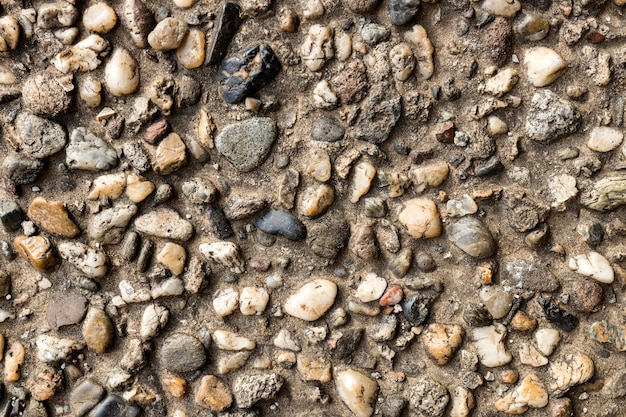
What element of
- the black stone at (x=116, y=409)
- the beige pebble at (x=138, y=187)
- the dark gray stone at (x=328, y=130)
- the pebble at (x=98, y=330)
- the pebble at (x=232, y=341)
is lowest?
the black stone at (x=116, y=409)

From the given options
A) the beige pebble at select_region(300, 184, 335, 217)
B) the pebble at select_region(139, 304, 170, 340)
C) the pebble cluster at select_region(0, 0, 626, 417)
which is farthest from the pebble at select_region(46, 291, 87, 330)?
the beige pebble at select_region(300, 184, 335, 217)

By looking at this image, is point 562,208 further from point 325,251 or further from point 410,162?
point 325,251

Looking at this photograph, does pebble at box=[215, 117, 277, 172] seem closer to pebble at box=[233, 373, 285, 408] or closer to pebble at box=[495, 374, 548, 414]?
pebble at box=[233, 373, 285, 408]

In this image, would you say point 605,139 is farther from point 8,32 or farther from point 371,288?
point 8,32

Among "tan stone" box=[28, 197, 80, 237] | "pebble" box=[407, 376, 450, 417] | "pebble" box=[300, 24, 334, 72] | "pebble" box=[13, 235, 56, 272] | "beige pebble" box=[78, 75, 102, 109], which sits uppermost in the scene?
"pebble" box=[300, 24, 334, 72]

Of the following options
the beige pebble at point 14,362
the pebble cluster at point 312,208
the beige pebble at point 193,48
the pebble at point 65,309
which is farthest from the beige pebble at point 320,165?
the beige pebble at point 14,362

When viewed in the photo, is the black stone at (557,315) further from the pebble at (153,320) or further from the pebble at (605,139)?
the pebble at (153,320)
